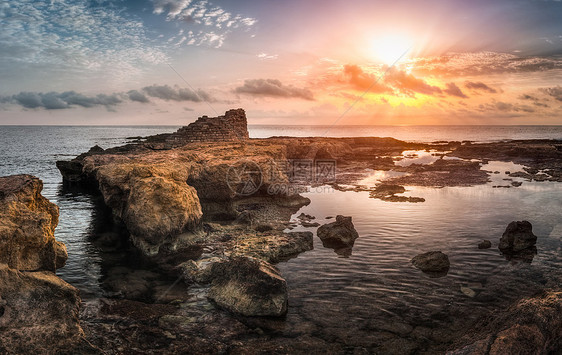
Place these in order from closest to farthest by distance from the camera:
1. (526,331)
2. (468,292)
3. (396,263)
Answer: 1. (526,331)
2. (468,292)
3. (396,263)

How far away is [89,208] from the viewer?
25328mm

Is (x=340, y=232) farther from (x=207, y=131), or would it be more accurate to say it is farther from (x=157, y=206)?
(x=207, y=131)

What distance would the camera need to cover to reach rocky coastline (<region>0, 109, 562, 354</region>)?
7.34 m

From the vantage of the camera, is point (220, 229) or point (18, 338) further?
point (220, 229)

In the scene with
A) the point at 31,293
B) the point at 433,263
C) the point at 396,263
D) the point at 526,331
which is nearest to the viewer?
the point at 526,331

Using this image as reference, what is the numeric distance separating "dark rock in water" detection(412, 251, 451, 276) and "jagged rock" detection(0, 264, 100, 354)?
435 inches

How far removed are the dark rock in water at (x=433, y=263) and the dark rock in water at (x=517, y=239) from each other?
3.84 metres

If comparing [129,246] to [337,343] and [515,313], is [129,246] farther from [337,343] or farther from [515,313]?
[515,313]

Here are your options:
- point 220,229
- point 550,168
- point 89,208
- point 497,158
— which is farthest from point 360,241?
point 497,158

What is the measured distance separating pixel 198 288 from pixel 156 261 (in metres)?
3.39

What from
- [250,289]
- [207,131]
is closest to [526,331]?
[250,289]

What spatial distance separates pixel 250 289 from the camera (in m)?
10.3

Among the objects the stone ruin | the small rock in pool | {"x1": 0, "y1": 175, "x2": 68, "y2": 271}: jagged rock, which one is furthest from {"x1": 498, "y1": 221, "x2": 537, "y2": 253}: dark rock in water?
the stone ruin

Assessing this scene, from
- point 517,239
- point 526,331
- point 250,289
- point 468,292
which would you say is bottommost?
point 468,292
